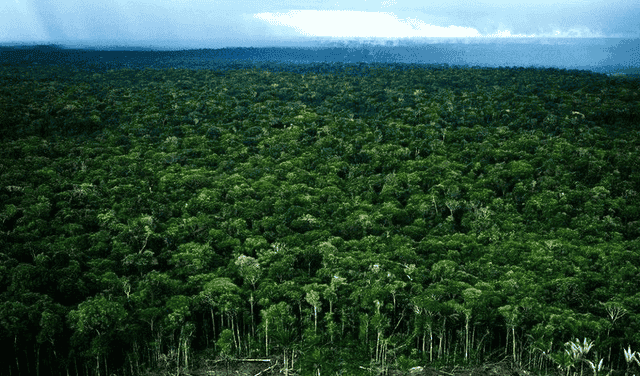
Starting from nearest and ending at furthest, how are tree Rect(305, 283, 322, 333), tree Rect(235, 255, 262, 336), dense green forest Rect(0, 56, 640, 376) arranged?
1. dense green forest Rect(0, 56, 640, 376)
2. tree Rect(305, 283, 322, 333)
3. tree Rect(235, 255, 262, 336)

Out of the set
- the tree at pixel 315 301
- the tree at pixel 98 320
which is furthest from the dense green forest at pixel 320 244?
the tree at pixel 315 301

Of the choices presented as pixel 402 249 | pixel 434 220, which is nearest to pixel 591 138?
pixel 434 220

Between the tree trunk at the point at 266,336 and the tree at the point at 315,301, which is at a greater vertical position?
the tree at the point at 315,301

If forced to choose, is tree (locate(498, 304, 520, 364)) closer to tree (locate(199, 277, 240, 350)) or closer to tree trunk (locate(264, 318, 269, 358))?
tree trunk (locate(264, 318, 269, 358))

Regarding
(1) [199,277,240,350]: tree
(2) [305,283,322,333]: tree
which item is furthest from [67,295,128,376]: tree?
(2) [305,283,322,333]: tree

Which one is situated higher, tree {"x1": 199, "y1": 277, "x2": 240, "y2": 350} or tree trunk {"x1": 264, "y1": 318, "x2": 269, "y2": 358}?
tree {"x1": 199, "y1": 277, "x2": 240, "y2": 350}

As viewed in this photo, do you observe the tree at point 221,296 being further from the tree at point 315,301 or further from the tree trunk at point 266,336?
the tree at point 315,301

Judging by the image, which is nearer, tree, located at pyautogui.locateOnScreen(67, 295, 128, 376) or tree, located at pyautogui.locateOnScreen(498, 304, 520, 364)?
tree, located at pyautogui.locateOnScreen(67, 295, 128, 376)

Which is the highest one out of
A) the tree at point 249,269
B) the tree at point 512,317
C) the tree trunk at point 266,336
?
A: the tree at point 249,269

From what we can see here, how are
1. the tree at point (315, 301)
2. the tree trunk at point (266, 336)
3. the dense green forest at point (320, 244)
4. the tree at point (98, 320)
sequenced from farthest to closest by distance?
the tree at point (315, 301)
the tree trunk at point (266, 336)
the dense green forest at point (320, 244)
the tree at point (98, 320)

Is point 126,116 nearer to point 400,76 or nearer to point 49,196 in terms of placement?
point 49,196
